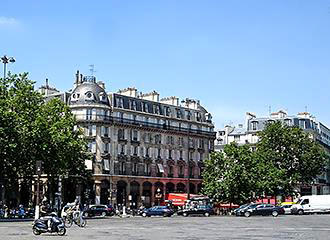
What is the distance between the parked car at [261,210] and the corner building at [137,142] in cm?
2675

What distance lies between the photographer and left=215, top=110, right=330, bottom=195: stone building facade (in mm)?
110562

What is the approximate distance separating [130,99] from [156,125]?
6.13 meters

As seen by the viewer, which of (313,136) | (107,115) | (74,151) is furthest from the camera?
(313,136)

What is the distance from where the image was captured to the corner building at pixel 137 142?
83375 millimetres

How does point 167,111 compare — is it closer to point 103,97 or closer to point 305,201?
point 103,97

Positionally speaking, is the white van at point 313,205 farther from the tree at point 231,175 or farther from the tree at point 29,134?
the tree at point 29,134

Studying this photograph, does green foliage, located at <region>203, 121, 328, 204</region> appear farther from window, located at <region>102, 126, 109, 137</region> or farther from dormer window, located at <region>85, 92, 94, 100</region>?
dormer window, located at <region>85, 92, 94, 100</region>

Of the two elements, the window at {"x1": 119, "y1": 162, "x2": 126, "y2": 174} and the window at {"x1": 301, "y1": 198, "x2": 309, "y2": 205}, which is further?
the window at {"x1": 119, "y1": 162, "x2": 126, "y2": 174}

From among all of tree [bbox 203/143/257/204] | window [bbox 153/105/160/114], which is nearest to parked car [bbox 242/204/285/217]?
tree [bbox 203/143/257/204]

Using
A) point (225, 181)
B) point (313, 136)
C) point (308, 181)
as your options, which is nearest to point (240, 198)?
point (225, 181)

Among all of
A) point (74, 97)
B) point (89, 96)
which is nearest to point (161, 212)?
point (89, 96)

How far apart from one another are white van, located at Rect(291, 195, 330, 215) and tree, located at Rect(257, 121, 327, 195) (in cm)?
1558

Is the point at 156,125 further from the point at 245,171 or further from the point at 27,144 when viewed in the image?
the point at 27,144

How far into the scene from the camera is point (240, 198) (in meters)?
74.6
